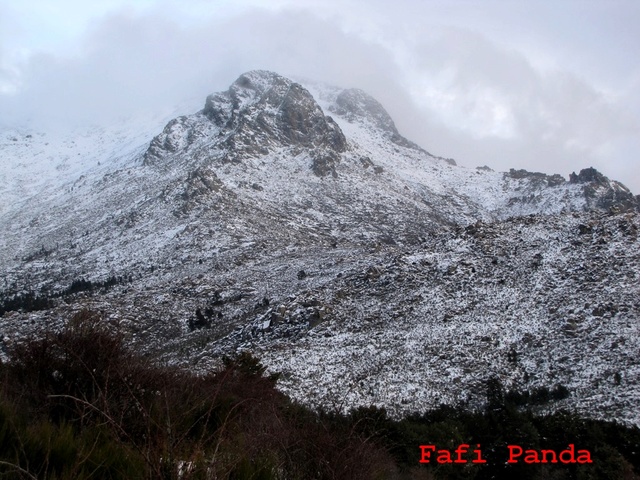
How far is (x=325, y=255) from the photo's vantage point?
57469 millimetres

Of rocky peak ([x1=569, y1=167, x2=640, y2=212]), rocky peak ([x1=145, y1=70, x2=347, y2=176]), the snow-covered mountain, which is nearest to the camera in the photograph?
the snow-covered mountain

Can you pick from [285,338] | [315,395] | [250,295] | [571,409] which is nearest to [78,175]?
[250,295]

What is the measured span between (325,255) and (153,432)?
2131 inches

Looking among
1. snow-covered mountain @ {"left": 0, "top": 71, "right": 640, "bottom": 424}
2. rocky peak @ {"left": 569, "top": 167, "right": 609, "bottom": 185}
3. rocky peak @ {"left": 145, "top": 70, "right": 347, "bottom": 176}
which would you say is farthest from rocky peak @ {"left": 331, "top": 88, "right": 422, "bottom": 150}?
rocky peak @ {"left": 569, "top": 167, "right": 609, "bottom": 185}

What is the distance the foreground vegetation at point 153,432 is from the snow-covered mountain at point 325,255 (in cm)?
1417

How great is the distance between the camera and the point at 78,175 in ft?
364

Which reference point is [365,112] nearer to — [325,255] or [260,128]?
[260,128]

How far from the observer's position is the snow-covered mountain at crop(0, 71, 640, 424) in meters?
29.5

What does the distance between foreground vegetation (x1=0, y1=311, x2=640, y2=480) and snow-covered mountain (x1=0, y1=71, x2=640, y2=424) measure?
14170 millimetres

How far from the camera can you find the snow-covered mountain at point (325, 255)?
29.5m

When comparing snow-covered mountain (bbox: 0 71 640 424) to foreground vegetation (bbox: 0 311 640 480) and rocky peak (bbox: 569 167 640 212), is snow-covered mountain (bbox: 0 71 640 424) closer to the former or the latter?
rocky peak (bbox: 569 167 640 212)

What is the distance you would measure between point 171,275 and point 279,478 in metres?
60.5

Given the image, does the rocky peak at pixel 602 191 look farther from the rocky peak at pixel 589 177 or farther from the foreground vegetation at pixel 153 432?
the foreground vegetation at pixel 153 432

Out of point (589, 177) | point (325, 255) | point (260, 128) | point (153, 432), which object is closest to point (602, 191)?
point (589, 177)
